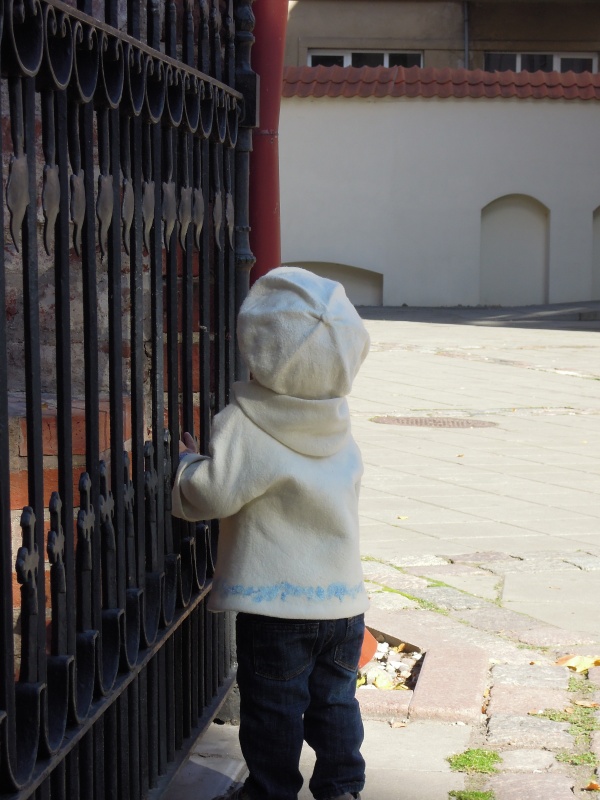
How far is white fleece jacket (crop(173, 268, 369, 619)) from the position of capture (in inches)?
92.7

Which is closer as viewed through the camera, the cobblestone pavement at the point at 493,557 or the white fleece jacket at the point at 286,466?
the white fleece jacket at the point at 286,466

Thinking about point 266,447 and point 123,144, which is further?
point 266,447

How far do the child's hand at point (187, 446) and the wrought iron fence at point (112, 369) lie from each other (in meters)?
0.04

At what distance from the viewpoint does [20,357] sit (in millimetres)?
2986

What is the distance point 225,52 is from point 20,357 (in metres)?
0.91

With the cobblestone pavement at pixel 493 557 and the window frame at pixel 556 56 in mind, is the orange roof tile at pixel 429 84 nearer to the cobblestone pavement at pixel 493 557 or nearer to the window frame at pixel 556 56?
the window frame at pixel 556 56

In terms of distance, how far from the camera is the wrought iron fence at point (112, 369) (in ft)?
5.62

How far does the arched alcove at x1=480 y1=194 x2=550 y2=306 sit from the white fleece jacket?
20814 millimetres

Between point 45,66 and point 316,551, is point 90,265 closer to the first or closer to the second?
point 45,66

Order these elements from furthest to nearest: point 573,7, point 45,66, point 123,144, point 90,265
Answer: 1. point 573,7
2. point 123,144
3. point 90,265
4. point 45,66

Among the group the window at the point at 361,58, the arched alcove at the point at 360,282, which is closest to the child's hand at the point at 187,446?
the arched alcove at the point at 360,282

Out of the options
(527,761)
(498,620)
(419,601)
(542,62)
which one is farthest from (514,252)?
(527,761)

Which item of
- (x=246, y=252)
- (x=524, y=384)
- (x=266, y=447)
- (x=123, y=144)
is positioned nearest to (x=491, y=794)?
(x=266, y=447)

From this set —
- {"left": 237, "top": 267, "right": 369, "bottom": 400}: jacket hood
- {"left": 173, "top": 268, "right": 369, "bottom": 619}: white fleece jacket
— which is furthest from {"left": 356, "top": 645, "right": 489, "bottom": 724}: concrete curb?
{"left": 237, "top": 267, "right": 369, "bottom": 400}: jacket hood
